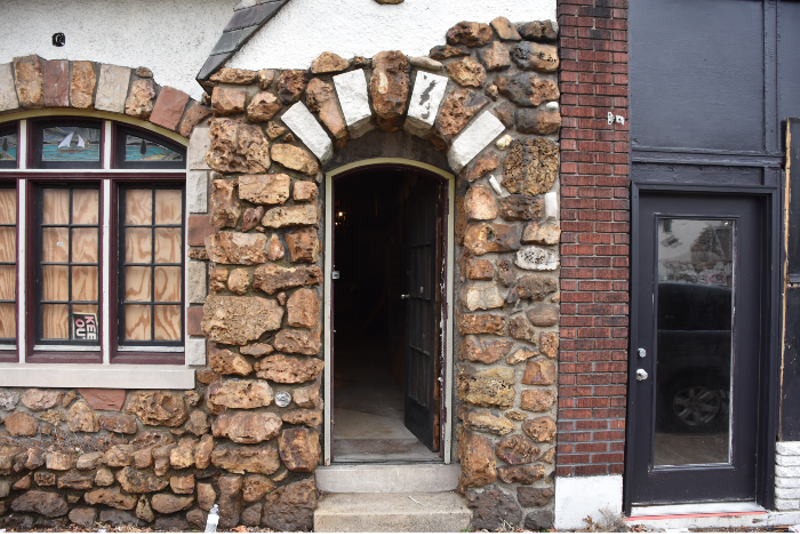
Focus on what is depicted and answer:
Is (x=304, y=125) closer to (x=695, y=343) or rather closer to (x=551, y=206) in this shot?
(x=551, y=206)

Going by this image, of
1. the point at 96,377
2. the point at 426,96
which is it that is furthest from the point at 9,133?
the point at 426,96

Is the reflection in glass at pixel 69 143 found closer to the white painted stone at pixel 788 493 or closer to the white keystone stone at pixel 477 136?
the white keystone stone at pixel 477 136

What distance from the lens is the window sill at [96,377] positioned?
3.56 metres

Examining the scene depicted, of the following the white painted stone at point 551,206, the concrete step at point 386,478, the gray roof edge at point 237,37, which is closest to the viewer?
the gray roof edge at point 237,37

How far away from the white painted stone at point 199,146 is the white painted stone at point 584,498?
A: 3.44 metres

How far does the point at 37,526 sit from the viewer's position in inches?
135

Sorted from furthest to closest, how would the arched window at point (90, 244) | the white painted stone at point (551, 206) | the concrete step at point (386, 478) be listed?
1. the arched window at point (90, 244)
2. the concrete step at point (386, 478)
3. the white painted stone at point (551, 206)

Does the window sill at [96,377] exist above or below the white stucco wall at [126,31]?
below

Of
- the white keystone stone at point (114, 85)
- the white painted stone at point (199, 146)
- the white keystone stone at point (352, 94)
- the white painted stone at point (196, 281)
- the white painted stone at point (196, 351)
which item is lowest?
the white painted stone at point (196, 351)

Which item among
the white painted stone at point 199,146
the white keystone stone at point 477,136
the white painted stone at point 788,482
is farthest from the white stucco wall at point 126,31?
the white painted stone at point 788,482

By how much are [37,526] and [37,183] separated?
2571mm

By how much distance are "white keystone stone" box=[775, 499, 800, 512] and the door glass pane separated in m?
0.43

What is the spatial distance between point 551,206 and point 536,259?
38cm

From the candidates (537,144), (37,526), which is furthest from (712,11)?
(37,526)
